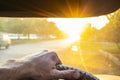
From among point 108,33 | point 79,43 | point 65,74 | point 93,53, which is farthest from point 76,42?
point 65,74

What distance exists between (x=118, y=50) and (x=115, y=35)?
1.47 feet

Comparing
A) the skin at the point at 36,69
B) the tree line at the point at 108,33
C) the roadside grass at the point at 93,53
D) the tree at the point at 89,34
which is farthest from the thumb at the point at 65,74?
the roadside grass at the point at 93,53

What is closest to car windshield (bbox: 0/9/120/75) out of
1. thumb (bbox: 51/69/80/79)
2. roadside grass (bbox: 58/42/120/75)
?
roadside grass (bbox: 58/42/120/75)

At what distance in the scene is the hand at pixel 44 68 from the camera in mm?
753

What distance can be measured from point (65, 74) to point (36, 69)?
0.31 feet

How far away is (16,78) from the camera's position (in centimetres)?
72

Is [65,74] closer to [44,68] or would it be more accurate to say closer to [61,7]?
[44,68]

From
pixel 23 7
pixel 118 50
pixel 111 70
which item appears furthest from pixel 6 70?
pixel 118 50

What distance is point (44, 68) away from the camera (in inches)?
30.5

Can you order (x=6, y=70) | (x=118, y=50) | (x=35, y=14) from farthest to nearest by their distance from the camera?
(x=118, y=50) → (x=35, y=14) → (x=6, y=70)

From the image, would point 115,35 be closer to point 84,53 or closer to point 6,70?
point 84,53

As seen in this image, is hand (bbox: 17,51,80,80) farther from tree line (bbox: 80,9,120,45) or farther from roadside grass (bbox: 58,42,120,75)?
roadside grass (bbox: 58,42,120,75)

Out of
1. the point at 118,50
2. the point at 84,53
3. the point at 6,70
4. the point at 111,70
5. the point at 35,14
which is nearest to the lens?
the point at 6,70

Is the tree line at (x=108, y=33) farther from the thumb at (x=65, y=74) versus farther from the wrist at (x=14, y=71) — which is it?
the wrist at (x=14, y=71)
